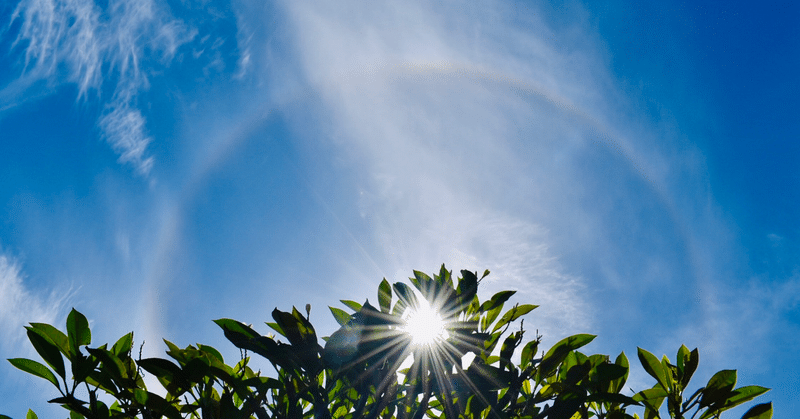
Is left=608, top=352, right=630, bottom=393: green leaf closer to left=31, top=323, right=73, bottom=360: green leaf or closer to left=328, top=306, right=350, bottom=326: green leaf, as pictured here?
left=328, top=306, right=350, bottom=326: green leaf

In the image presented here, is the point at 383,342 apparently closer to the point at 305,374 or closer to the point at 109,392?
the point at 305,374

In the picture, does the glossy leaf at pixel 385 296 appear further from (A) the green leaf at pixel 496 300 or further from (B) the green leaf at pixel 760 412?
(B) the green leaf at pixel 760 412

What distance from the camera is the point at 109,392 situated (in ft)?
4.97

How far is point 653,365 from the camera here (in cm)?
188

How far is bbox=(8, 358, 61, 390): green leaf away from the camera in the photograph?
4.71ft

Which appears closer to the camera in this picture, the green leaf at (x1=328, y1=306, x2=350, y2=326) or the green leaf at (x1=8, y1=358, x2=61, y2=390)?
the green leaf at (x1=8, y1=358, x2=61, y2=390)

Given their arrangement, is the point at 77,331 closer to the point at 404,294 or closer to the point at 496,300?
the point at 404,294

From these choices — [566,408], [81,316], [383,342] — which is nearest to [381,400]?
[383,342]

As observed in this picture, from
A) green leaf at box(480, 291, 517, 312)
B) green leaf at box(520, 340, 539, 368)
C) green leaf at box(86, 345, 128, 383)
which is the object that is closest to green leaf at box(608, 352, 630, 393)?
green leaf at box(520, 340, 539, 368)

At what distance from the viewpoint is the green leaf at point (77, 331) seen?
1.43 m

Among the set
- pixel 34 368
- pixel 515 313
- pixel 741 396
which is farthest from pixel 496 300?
pixel 34 368

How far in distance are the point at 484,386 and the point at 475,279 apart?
44 cm

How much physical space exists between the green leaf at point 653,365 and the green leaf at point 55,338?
7.65ft

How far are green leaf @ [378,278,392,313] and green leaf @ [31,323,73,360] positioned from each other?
3.86ft
